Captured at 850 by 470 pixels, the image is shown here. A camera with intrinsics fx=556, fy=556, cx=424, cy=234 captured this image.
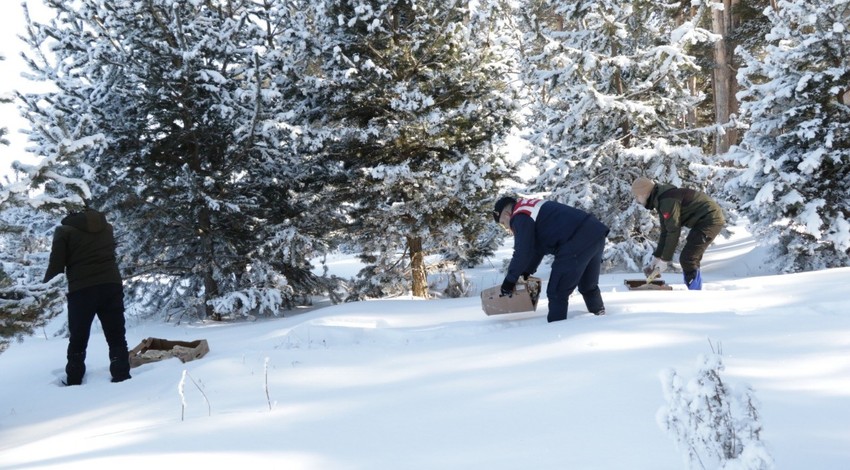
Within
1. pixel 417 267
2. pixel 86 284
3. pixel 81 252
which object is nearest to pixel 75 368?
pixel 86 284

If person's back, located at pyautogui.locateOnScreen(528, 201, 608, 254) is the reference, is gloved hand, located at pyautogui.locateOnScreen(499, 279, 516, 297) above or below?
below

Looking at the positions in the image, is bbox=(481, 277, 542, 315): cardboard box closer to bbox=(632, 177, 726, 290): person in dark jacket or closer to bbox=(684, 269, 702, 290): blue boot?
bbox=(632, 177, 726, 290): person in dark jacket

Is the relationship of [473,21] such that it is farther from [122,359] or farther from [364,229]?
[122,359]

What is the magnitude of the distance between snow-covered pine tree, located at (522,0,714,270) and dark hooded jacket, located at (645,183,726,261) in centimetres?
323

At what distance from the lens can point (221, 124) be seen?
9227 mm

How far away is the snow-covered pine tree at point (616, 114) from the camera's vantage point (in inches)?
396

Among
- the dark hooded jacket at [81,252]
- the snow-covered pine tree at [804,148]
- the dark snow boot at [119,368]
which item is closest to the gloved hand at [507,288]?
the dark snow boot at [119,368]

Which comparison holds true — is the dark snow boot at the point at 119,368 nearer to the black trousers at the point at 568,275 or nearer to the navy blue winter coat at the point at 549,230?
the navy blue winter coat at the point at 549,230

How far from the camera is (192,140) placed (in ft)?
30.2

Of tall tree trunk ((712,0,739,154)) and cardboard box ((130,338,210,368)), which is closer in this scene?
cardboard box ((130,338,210,368))

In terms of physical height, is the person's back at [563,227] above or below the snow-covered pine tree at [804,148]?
below

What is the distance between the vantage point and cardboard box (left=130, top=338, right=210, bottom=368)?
A: 5.74 metres

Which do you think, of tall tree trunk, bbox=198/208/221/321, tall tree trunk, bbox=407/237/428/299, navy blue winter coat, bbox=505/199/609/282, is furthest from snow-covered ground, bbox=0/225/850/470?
tall tree trunk, bbox=407/237/428/299

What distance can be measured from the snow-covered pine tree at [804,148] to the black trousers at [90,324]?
9486mm
